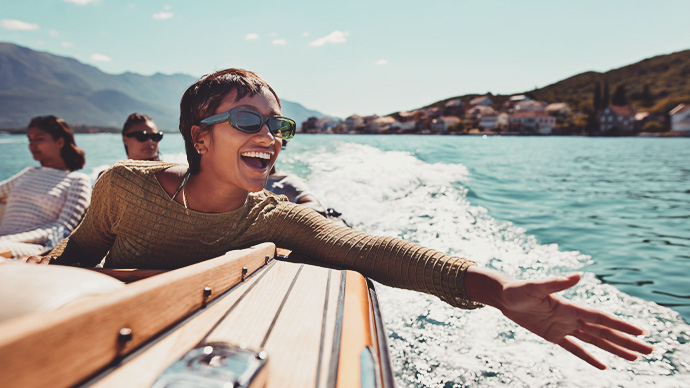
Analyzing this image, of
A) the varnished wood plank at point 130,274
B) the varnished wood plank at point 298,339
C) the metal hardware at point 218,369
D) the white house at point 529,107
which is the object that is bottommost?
the varnished wood plank at point 298,339

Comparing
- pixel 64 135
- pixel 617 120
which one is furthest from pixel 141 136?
pixel 617 120

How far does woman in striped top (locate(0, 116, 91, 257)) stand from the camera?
132 inches

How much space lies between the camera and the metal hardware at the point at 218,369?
682 mm

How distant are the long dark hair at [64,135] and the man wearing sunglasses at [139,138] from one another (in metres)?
0.48

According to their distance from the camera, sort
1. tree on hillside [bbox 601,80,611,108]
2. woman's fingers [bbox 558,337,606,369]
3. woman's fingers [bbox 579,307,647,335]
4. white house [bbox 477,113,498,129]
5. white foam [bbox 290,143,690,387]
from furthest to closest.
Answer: white house [bbox 477,113,498,129], tree on hillside [bbox 601,80,611,108], white foam [bbox 290,143,690,387], woman's fingers [bbox 558,337,606,369], woman's fingers [bbox 579,307,647,335]

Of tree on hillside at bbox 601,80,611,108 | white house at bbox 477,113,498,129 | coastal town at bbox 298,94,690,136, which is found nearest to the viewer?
coastal town at bbox 298,94,690,136

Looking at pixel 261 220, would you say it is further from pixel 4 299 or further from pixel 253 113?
pixel 4 299

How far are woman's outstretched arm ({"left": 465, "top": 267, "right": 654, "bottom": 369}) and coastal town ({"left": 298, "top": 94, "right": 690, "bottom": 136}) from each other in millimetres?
68661

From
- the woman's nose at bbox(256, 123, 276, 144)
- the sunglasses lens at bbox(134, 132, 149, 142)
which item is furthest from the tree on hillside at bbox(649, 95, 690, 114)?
the woman's nose at bbox(256, 123, 276, 144)

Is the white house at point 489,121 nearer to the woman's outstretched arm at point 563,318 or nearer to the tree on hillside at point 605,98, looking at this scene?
the tree on hillside at point 605,98

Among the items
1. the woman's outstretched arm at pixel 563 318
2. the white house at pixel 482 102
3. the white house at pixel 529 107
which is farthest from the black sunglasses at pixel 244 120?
the white house at pixel 482 102

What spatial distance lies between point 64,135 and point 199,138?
117 inches

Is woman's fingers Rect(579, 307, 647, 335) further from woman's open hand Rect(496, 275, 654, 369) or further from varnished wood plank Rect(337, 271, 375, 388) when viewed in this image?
varnished wood plank Rect(337, 271, 375, 388)

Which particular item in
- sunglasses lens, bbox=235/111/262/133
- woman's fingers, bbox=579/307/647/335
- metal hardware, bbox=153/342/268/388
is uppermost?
sunglasses lens, bbox=235/111/262/133
